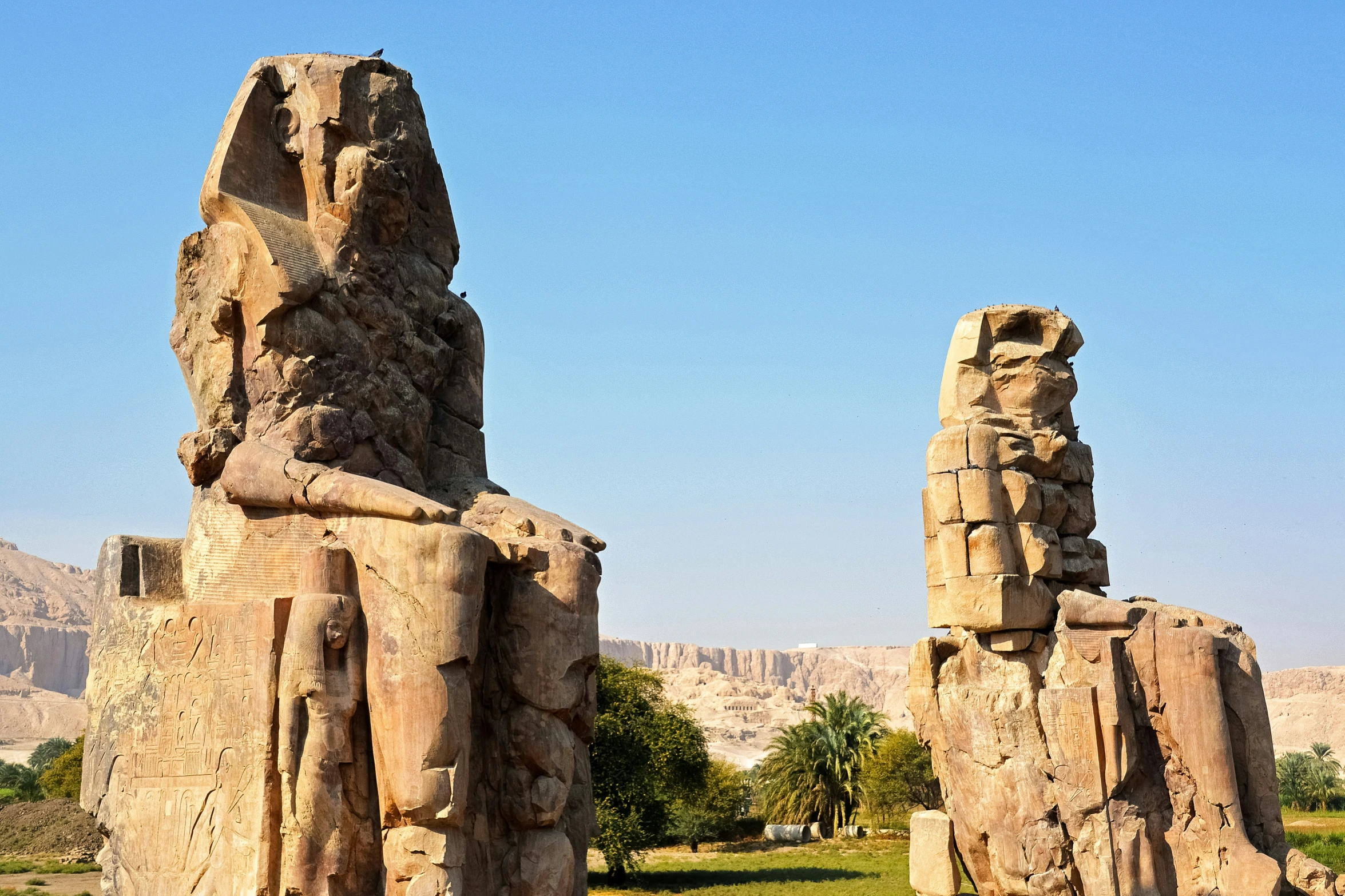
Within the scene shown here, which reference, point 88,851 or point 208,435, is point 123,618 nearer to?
point 208,435

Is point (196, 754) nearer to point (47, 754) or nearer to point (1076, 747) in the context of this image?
point (1076, 747)

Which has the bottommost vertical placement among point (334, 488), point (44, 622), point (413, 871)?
point (413, 871)

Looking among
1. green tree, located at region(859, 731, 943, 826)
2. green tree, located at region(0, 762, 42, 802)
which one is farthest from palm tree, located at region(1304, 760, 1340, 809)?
green tree, located at region(0, 762, 42, 802)

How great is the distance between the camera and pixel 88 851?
68.7ft

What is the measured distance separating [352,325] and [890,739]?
971 inches

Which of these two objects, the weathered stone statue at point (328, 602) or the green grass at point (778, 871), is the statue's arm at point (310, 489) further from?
the green grass at point (778, 871)

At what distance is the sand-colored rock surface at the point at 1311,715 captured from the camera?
5594 cm

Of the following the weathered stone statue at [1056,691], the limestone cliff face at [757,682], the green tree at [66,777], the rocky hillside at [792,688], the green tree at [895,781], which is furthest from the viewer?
the limestone cliff face at [757,682]

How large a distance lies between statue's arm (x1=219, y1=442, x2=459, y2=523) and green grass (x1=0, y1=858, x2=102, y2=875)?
1482cm

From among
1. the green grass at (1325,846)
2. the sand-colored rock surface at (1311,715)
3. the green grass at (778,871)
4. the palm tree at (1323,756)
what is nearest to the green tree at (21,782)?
the green grass at (778,871)

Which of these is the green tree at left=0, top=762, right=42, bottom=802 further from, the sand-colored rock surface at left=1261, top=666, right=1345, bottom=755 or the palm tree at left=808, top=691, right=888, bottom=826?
the sand-colored rock surface at left=1261, top=666, right=1345, bottom=755

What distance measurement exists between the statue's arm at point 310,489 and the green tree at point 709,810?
20.2m

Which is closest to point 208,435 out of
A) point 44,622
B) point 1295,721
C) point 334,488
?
point 334,488

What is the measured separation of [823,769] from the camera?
2853 cm
